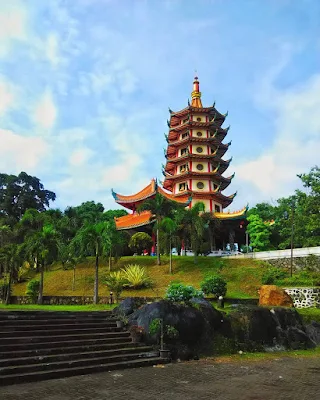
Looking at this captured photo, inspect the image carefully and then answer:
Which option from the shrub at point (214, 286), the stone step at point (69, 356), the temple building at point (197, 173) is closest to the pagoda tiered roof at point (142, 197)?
the temple building at point (197, 173)

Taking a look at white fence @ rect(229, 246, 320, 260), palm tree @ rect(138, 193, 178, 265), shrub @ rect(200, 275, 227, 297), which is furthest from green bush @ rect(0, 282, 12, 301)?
white fence @ rect(229, 246, 320, 260)

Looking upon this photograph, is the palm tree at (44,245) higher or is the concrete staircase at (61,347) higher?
the palm tree at (44,245)

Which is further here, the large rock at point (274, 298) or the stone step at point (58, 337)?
the large rock at point (274, 298)

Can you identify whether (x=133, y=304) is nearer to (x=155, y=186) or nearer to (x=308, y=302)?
(x=308, y=302)

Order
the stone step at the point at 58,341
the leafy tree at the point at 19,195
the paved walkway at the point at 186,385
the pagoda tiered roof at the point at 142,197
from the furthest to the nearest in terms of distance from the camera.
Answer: the leafy tree at the point at 19,195
the pagoda tiered roof at the point at 142,197
the stone step at the point at 58,341
the paved walkway at the point at 186,385

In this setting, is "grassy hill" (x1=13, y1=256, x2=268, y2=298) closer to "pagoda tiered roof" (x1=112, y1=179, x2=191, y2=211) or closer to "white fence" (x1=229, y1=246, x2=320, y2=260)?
"white fence" (x1=229, y1=246, x2=320, y2=260)

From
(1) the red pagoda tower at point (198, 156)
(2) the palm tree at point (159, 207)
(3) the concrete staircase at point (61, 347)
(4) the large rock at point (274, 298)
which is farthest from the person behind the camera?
(1) the red pagoda tower at point (198, 156)

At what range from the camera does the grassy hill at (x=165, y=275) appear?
26517 millimetres

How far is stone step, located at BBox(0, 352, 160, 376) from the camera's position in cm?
797

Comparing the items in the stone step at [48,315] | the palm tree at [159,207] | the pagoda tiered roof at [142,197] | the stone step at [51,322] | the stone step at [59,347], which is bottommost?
the stone step at [59,347]

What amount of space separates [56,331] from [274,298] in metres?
10.7

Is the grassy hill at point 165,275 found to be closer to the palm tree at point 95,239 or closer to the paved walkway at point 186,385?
the palm tree at point 95,239

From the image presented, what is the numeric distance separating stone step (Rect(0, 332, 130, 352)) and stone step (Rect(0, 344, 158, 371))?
395 millimetres

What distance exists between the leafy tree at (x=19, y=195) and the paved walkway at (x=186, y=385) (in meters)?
50.6
